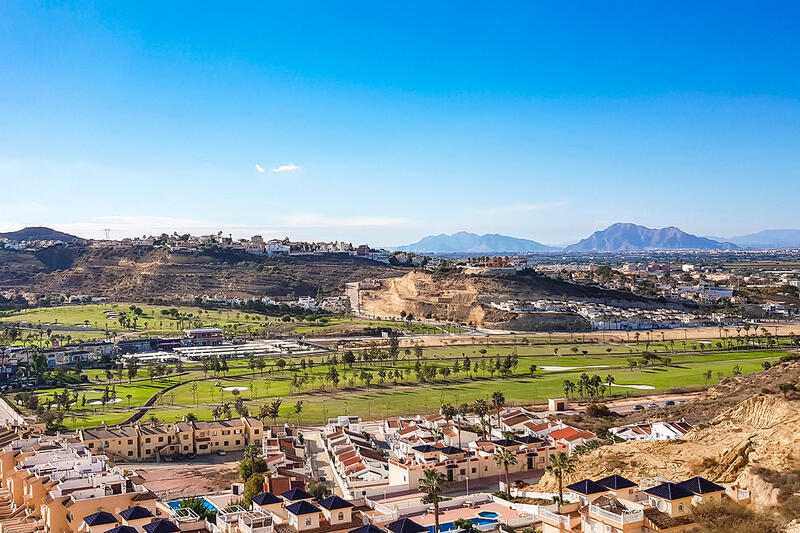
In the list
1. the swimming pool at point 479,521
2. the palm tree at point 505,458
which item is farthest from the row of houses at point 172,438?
the swimming pool at point 479,521

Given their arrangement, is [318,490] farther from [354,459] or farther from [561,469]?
[561,469]

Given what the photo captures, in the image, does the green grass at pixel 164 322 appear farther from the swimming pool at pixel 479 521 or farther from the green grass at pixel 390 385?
the swimming pool at pixel 479 521

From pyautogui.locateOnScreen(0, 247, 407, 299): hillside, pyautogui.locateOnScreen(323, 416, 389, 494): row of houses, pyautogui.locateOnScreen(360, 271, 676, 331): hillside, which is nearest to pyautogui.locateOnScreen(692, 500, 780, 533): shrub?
pyautogui.locateOnScreen(323, 416, 389, 494): row of houses

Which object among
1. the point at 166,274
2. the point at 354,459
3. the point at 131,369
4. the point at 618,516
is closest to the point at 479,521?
the point at 618,516

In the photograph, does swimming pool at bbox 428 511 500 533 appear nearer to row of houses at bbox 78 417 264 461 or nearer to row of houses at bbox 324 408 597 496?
row of houses at bbox 324 408 597 496

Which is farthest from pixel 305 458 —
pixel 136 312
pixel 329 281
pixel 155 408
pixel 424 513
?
Result: pixel 329 281

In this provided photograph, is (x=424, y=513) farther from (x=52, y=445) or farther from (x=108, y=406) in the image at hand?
(x=108, y=406)
